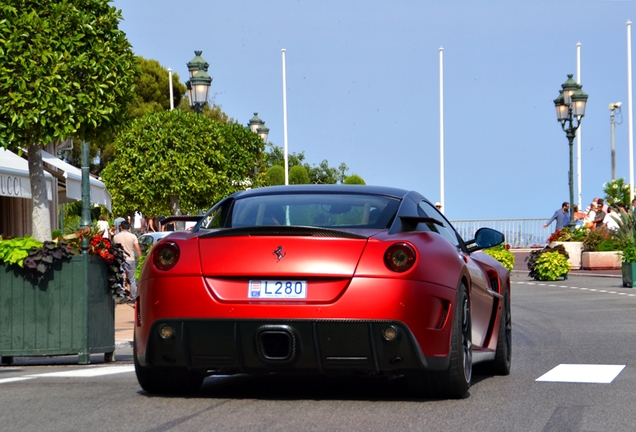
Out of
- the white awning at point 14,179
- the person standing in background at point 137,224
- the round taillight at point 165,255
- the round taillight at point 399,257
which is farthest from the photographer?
the person standing in background at point 137,224

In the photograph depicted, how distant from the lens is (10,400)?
8.12 meters

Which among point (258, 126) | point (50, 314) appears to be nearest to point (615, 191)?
point (258, 126)

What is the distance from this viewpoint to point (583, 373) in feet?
31.8

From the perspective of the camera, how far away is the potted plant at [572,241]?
3872cm

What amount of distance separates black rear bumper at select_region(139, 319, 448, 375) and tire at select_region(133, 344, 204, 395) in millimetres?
466

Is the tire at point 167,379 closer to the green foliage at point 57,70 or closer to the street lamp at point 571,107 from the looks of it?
the green foliage at point 57,70

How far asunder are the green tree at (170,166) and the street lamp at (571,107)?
1026 cm

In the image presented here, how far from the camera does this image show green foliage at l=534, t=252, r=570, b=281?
31.9 meters

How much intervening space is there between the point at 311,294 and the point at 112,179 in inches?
1237

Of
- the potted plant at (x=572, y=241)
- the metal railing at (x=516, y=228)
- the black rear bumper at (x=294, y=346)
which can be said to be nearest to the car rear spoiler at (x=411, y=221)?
the black rear bumper at (x=294, y=346)

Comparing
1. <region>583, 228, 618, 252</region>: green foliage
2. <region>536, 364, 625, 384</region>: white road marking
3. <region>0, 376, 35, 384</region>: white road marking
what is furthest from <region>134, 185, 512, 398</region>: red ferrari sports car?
<region>583, 228, 618, 252</region>: green foliage

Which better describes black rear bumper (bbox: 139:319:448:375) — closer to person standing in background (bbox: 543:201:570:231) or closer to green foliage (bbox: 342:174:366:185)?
person standing in background (bbox: 543:201:570:231)

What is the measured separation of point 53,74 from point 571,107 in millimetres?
24756

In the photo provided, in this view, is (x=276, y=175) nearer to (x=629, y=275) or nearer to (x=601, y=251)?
(x=601, y=251)
